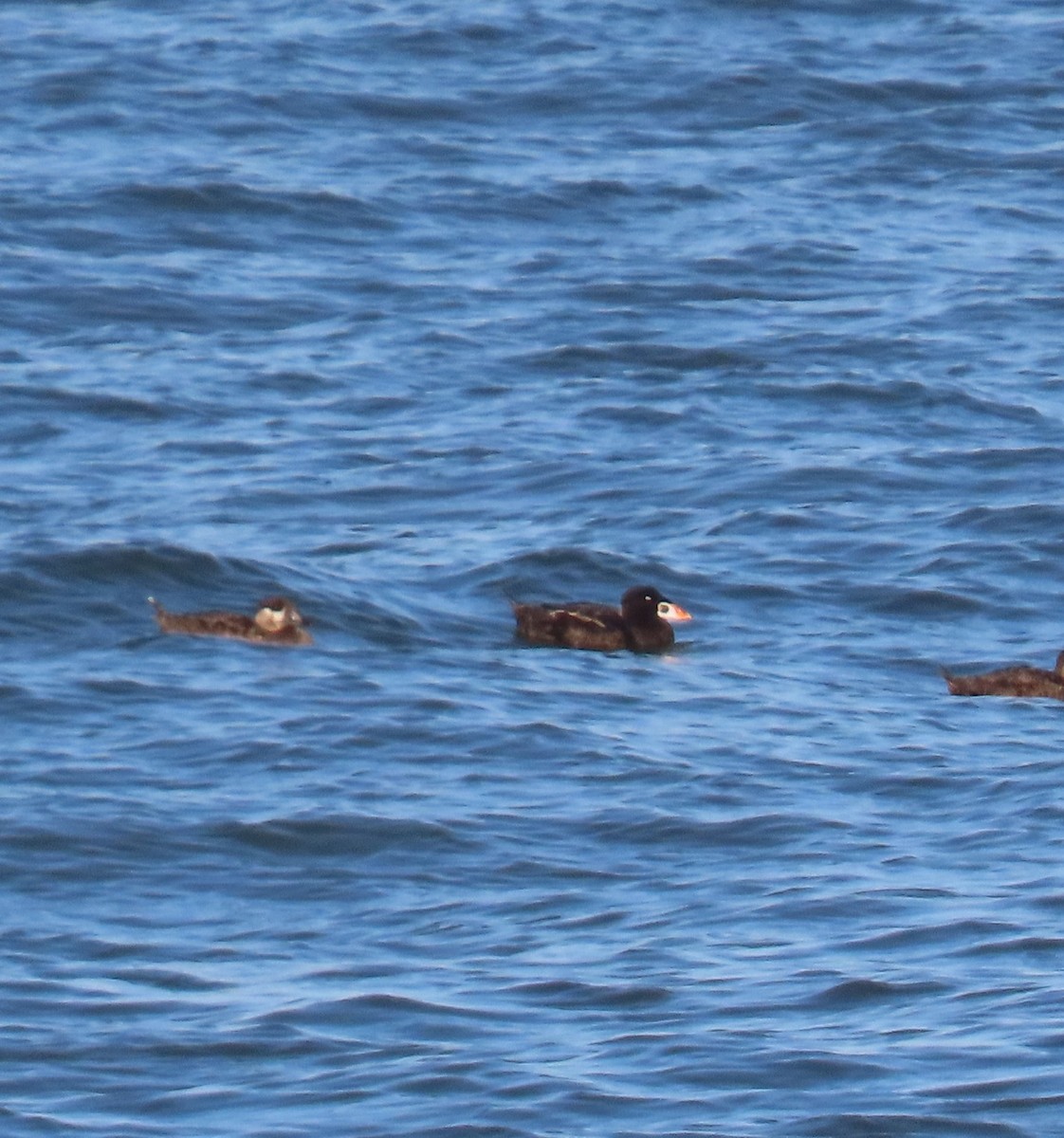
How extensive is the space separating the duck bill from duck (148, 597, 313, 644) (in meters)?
1.80

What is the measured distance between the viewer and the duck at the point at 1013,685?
14.0 metres

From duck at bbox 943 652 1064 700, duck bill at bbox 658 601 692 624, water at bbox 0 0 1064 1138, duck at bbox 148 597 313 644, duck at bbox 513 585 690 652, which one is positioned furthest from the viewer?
duck bill at bbox 658 601 692 624

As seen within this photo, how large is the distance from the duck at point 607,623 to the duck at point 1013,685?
163 centimetres

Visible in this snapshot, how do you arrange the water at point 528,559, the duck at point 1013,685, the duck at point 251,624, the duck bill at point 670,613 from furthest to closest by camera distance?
the duck bill at point 670,613
the duck at point 251,624
the duck at point 1013,685
the water at point 528,559

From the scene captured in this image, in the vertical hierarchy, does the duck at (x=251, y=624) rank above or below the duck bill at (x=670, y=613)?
above

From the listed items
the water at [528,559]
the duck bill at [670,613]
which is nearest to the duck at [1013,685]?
the water at [528,559]

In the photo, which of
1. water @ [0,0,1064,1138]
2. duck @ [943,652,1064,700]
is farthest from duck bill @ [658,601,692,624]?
duck @ [943,652,1064,700]

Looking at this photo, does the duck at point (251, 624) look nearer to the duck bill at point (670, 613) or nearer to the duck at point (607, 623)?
the duck at point (607, 623)

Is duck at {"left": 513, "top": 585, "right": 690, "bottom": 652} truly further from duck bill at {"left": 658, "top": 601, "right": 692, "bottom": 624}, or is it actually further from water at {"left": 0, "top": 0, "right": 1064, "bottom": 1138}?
water at {"left": 0, "top": 0, "right": 1064, "bottom": 1138}

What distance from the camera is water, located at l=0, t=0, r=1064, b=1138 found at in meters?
9.54

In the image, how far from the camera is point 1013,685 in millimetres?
14031

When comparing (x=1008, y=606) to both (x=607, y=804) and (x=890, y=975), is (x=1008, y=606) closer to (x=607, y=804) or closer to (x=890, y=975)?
(x=607, y=804)

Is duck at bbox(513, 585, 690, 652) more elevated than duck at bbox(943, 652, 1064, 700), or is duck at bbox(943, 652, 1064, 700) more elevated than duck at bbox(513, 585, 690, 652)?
duck at bbox(943, 652, 1064, 700)

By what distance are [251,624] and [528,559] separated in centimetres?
234
